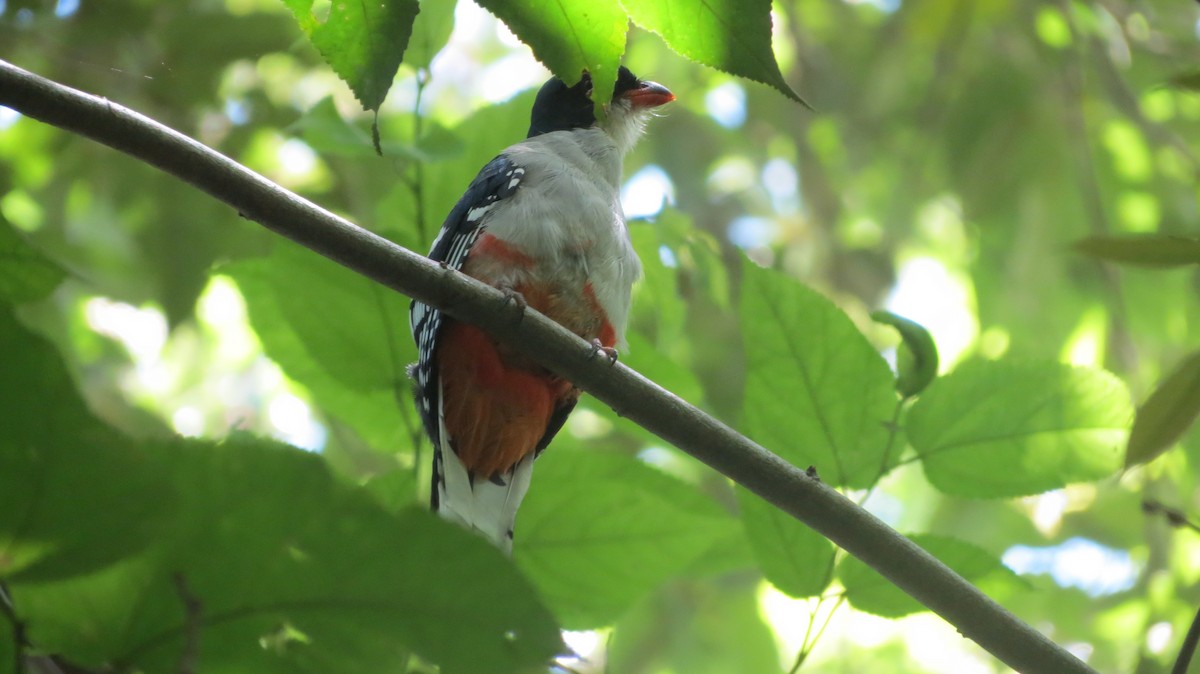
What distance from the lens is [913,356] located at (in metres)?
2.14

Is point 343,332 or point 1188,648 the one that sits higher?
point 1188,648

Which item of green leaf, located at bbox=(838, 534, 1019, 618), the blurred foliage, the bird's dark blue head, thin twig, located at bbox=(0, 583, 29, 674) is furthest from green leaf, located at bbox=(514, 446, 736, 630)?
the bird's dark blue head

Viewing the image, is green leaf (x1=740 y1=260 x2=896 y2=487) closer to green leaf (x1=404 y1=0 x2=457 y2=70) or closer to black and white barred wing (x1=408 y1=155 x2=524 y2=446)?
green leaf (x1=404 y1=0 x2=457 y2=70)

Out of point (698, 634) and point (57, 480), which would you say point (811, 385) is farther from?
point (698, 634)

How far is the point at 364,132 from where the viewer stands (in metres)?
2.62

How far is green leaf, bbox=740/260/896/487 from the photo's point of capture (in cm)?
212

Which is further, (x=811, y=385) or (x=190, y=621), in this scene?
(x=811, y=385)

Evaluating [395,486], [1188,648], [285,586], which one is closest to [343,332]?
[395,486]

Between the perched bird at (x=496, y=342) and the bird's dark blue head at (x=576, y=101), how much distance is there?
40.3 inches

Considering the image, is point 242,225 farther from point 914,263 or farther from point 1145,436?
point 914,263

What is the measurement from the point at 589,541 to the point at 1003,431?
84 centimetres

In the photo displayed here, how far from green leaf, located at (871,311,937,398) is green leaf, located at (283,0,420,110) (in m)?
1.05

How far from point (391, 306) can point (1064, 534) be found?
13.1ft

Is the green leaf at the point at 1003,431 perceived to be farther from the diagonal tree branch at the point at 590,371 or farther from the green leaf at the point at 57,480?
the green leaf at the point at 57,480
